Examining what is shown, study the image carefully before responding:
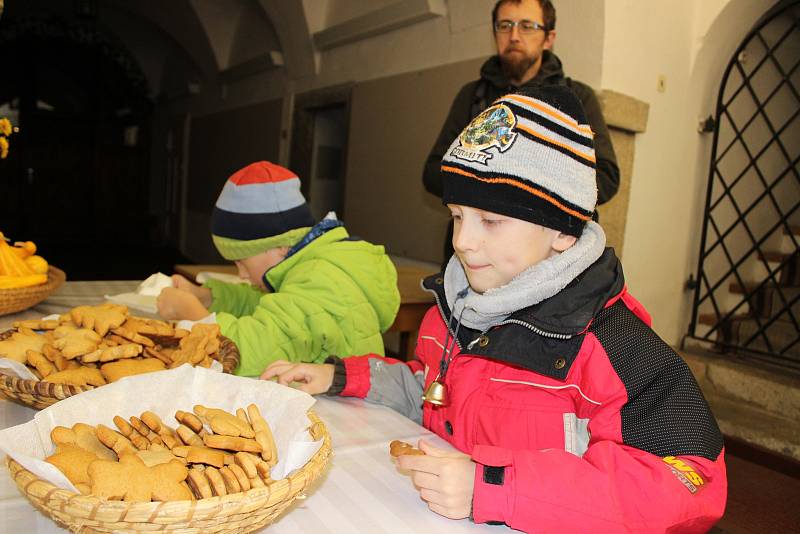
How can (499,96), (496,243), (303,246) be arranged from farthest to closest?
(499,96), (303,246), (496,243)

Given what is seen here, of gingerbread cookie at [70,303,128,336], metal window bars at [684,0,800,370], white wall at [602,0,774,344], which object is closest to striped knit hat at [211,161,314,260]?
gingerbread cookie at [70,303,128,336]

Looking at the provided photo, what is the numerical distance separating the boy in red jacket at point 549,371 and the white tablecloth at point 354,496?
0.04m

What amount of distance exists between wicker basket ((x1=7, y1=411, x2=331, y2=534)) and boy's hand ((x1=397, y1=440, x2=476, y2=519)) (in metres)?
0.21

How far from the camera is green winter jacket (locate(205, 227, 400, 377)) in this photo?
1427 mm

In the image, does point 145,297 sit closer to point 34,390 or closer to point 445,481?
point 34,390

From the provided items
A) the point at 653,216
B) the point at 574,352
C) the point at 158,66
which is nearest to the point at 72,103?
the point at 158,66

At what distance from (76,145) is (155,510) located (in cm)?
1197

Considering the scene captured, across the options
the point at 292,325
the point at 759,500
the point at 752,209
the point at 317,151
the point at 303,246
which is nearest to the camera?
the point at 292,325

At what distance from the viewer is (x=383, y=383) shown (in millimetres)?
1326

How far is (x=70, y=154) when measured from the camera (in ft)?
35.9

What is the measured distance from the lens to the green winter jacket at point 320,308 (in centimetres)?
143

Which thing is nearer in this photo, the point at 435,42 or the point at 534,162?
the point at 534,162

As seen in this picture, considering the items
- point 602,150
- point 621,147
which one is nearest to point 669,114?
point 621,147

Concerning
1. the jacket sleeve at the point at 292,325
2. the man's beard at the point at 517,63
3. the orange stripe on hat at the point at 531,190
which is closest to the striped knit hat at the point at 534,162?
the orange stripe on hat at the point at 531,190
